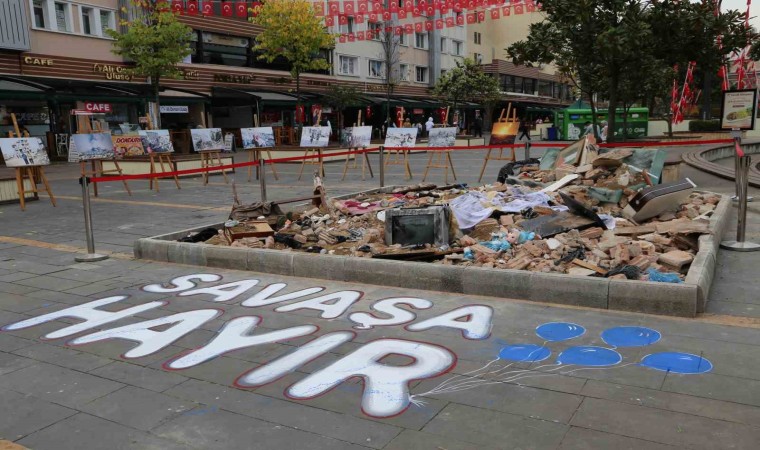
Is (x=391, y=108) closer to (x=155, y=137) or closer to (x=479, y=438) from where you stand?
(x=155, y=137)

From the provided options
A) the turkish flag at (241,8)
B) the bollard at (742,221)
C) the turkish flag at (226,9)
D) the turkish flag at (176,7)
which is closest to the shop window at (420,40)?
the turkish flag at (226,9)

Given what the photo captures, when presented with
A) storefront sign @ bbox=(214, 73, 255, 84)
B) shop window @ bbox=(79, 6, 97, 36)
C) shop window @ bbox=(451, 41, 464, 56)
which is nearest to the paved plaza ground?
shop window @ bbox=(79, 6, 97, 36)

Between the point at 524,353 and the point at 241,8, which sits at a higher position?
the point at 241,8

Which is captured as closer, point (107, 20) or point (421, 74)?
point (107, 20)

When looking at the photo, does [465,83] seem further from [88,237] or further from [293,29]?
[88,237]

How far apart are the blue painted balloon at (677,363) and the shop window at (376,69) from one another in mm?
44966

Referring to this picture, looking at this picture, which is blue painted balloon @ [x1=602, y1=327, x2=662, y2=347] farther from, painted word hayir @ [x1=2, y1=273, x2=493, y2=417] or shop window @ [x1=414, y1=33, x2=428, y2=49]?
shop window @ [x1=414, y1=33, x2=428, y2=49]

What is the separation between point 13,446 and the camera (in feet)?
10.9

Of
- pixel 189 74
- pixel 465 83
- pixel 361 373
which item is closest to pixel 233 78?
pixel 189 74

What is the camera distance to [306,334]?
16.4 ft

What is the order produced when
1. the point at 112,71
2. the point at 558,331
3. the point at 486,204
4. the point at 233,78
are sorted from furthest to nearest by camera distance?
1. the point at 233,78
2. the point at 112,71
3. the point at 486,204
4. the point at 558,331

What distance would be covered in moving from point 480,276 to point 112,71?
2874 cm

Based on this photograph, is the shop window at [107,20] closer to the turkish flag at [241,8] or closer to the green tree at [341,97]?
the turkish flag at [241,8]

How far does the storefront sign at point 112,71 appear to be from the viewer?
28.9m
